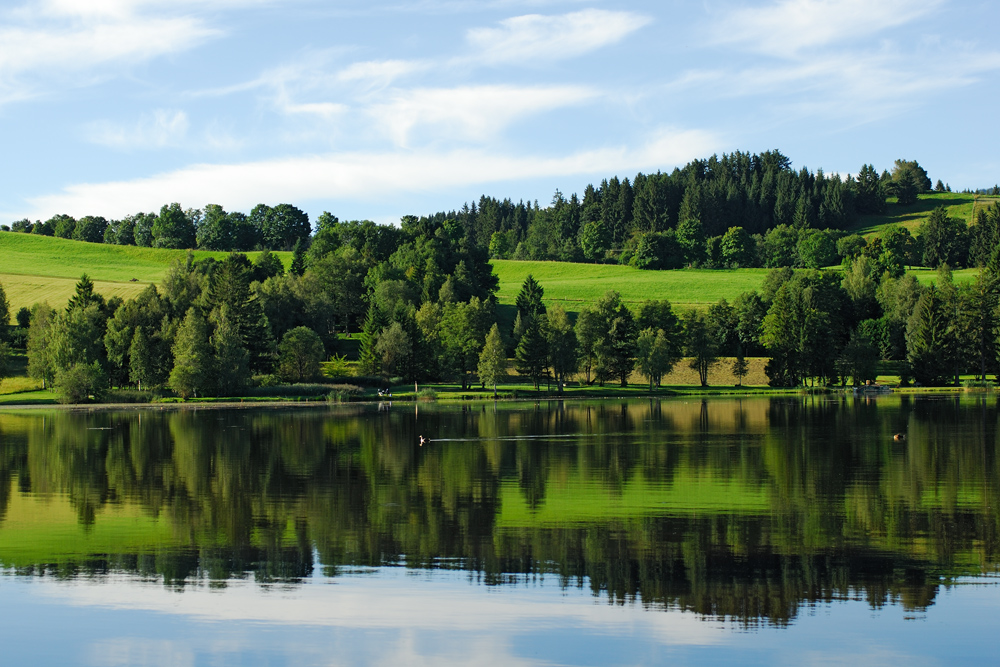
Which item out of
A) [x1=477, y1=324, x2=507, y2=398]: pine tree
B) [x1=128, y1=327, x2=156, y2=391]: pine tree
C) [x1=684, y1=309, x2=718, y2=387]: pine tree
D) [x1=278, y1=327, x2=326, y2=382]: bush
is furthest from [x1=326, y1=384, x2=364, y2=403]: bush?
[x1=684, y1=309, x2=718, y2=387]: pine tree

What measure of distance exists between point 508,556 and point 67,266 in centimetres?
16645

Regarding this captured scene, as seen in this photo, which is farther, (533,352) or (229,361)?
(533,352)

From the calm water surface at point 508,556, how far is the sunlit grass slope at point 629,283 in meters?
108

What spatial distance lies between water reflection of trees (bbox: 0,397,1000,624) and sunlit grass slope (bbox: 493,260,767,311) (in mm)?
96464

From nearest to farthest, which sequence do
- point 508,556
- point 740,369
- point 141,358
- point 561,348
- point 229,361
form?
point 508,556 → point 229,361 → point 141,358 → point 561,348 → point 740,369

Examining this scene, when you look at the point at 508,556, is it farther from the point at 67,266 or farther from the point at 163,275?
the point at 67,266

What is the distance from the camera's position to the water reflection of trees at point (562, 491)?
18.7m

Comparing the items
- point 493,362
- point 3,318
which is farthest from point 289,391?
point 3,318

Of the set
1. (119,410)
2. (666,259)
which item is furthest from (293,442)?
(666,259)

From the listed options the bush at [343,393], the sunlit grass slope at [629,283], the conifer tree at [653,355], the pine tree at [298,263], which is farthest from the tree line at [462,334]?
the sunlit grass slope at [629,283]

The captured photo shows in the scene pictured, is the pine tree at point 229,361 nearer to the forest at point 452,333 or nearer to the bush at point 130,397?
the forest at point 452,333

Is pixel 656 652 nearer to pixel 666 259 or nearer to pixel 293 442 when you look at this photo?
pixel 293 442

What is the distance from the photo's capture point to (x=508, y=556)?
66.1 feet

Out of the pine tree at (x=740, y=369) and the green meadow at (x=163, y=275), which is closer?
the pine tree at (x=740, y=369)
